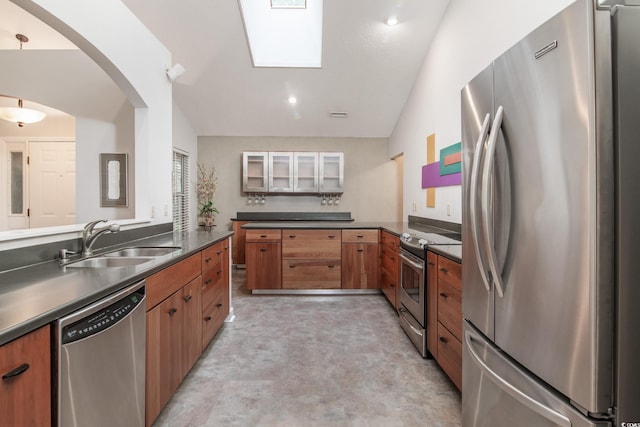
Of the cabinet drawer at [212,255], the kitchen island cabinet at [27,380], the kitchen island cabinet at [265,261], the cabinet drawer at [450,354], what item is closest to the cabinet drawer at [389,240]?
the cabinet drawer at [450,354]

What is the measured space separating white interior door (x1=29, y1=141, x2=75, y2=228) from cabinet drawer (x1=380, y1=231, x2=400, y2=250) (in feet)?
16.6

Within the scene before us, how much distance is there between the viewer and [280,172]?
549 cm

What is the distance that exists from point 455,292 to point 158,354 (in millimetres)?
1701

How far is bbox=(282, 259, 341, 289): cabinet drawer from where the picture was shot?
12.5 feet

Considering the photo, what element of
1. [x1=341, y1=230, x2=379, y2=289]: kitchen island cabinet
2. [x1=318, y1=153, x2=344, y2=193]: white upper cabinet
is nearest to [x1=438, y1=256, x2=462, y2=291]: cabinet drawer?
[x1=341, y1=230, x2=379, y2=289]: kitchen island cabinet

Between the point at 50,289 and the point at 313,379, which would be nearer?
the point at 50,289

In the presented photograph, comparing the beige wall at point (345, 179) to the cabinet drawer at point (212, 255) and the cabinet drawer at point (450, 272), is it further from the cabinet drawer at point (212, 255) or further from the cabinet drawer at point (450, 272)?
the cabinet drawer at point (450, 272)

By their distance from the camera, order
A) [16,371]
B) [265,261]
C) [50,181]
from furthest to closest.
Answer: [50,181] < [265,261] < [16,371]

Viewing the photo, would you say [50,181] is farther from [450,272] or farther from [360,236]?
[450,272]

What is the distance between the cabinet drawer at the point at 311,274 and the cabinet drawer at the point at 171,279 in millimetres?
1774

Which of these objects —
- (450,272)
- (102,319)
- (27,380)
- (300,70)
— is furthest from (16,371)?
(300,70)

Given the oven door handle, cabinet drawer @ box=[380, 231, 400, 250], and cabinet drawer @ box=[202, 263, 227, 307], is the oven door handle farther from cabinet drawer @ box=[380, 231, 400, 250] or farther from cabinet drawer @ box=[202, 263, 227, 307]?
cabinet drawer @ box=[202, 263, 227, 307]

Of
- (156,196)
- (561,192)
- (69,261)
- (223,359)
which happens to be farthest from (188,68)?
(561,192)

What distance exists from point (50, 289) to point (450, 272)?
1.99 metres
